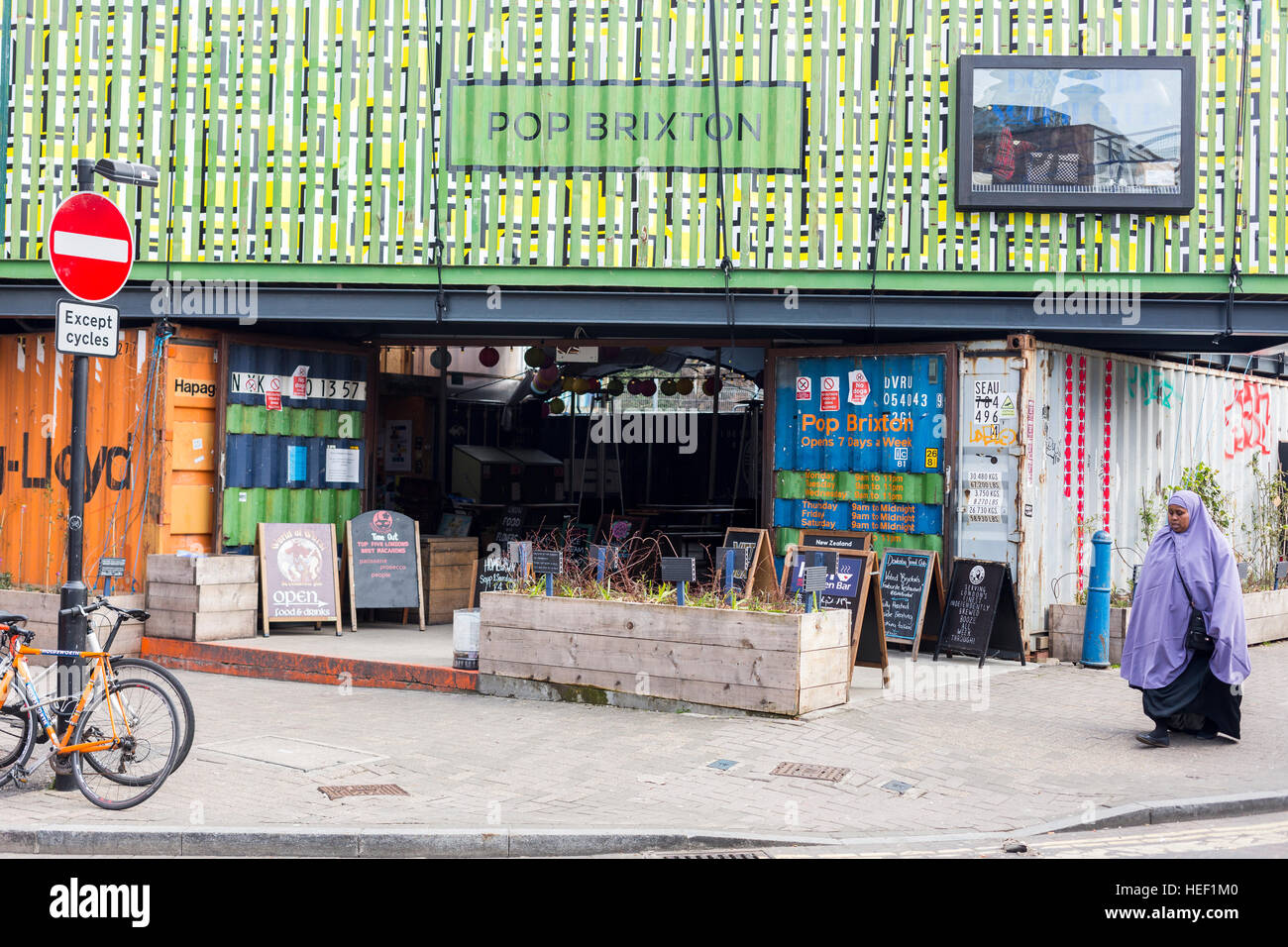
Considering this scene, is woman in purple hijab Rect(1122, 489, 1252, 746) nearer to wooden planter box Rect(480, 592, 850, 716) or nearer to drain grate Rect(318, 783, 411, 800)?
wooden planter box Rect(480, 592, 850, 716)

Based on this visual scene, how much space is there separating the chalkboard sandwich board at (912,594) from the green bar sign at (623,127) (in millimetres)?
3907

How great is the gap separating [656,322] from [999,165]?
3588 mm

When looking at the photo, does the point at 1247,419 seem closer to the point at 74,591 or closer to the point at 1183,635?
the point at 1183,635

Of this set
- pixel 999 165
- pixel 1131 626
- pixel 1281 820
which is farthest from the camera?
pixel 999 165

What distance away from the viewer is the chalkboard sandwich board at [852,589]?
1065 cm

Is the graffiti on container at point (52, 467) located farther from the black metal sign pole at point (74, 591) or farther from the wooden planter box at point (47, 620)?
the black metal sign pole at point (74, 591)

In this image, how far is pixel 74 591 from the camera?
7.41 meters

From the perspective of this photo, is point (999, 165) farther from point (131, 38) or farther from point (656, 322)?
point (131, 38)

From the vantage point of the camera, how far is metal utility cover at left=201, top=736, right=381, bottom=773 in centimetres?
791

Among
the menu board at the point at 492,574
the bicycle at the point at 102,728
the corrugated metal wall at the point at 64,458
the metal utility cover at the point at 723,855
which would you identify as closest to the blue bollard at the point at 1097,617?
the menu board at the point at 492,574

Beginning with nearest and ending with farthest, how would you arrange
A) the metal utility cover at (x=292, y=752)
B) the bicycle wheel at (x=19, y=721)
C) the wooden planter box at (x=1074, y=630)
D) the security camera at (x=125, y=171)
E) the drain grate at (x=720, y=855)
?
1. the drain grate at (x=720, y=855)
2. the bicycle wheel at (x=19, y=721)
3. the metal utility cover at (x=292, y=752)
4. the security camera at (x=125, y=171)
5. the wooden planter box at (x=1074, y=630)

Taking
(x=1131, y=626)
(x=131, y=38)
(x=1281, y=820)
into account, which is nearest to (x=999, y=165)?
(x=1131, y=626)

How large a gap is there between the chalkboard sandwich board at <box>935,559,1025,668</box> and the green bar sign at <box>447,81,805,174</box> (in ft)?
13.9
